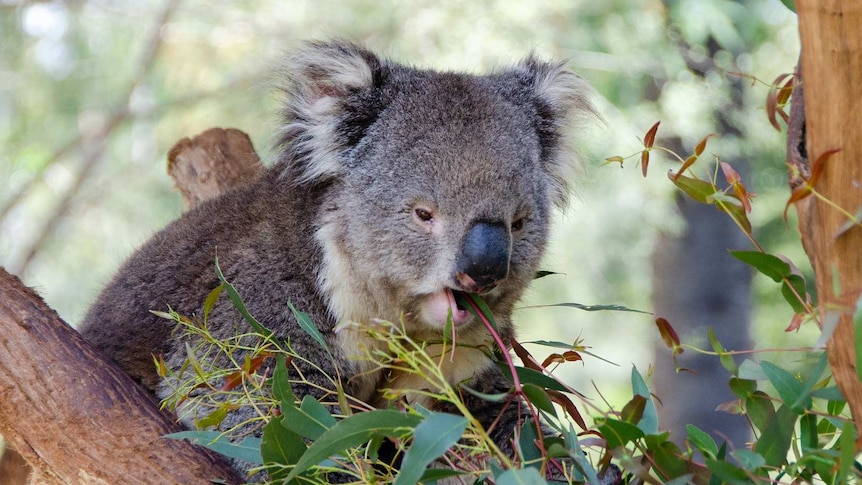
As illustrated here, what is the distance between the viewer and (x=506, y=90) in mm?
2971

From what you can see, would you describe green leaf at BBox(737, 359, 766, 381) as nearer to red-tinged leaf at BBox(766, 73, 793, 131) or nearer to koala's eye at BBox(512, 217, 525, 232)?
red-tinged leaf at BBox(766, 73, 793, 131)

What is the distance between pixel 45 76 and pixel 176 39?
137cm

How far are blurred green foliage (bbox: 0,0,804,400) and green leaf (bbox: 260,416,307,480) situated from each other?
5.07 m

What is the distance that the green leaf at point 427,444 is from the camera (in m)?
1.62

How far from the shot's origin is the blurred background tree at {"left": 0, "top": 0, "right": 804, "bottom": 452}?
7.12 meters

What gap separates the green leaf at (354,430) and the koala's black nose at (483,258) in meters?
0.60

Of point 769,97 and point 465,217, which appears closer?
point 769,97

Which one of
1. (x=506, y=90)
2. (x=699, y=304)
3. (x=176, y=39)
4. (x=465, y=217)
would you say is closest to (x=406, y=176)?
(x=465, y=217)

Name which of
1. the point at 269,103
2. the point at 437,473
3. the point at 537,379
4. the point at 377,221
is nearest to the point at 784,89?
the point at 537,379

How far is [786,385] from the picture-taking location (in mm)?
1867

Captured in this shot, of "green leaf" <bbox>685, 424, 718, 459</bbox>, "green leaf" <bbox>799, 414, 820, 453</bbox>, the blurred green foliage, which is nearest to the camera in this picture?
"green leaf" <bbox>799, 414, 820, 453</bbox>

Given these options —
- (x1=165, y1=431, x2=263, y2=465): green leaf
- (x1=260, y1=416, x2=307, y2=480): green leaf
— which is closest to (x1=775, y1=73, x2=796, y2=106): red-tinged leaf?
(x1=260, y1=416, x2=307, y2=480): green leaf

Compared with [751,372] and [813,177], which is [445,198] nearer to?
[751,372]

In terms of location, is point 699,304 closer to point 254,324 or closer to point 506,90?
point 506,90
